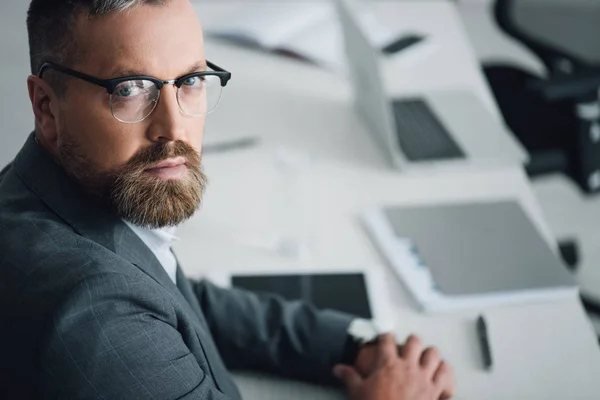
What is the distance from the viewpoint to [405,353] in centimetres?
114

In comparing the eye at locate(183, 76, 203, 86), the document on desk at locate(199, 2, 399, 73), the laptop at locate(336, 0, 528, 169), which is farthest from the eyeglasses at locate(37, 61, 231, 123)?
the document on desk at locate(199, 2, 399, 73)

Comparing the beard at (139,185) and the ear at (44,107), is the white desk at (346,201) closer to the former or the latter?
the beard at (139,185)

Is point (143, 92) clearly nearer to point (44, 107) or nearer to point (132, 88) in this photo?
point (132, 88)

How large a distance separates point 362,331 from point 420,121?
0.74 m

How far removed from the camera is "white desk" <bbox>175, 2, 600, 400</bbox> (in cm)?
116

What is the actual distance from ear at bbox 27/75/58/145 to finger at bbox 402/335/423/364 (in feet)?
1.93

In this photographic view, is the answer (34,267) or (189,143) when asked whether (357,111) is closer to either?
(189,143)

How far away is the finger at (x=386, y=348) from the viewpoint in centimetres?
113

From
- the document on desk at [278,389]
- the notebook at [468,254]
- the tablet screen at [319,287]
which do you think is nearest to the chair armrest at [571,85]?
the notebook at [468,254]

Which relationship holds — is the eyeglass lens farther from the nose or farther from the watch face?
the watch face

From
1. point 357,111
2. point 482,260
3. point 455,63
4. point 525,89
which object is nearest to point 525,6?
point 525,89

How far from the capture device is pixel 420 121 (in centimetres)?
181

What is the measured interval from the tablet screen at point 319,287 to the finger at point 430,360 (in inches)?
6.6

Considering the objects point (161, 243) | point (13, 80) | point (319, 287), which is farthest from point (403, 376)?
point (13, 80)
